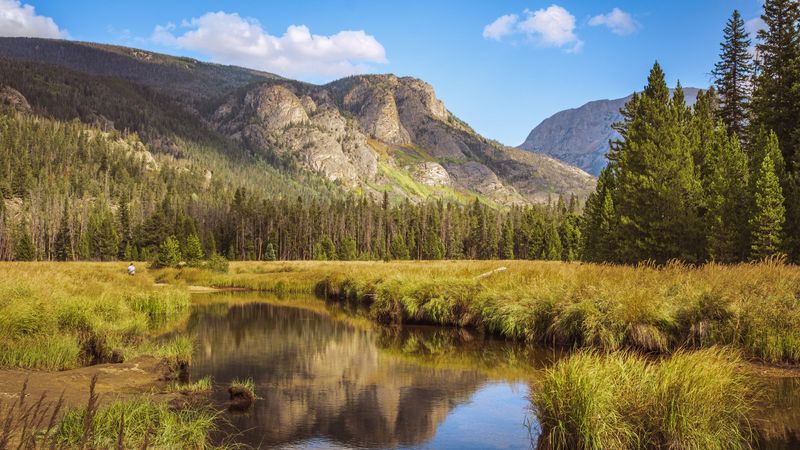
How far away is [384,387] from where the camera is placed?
17.0 meters

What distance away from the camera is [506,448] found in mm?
11609

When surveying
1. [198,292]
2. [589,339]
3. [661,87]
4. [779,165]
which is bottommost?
[198,292]

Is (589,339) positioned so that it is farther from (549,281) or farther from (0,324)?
(0,324)

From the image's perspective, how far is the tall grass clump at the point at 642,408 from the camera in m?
10.2

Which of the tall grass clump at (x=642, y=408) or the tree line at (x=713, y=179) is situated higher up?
the tree line at (x=713, y=179)

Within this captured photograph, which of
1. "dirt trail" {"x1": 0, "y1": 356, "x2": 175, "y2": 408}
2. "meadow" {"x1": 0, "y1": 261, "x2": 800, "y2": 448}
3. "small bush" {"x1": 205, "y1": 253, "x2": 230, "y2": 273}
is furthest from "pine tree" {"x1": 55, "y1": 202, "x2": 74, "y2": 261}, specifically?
"dirt trail" {"x1": 0, "y1": 356, "x2": 175, "y2": 408}

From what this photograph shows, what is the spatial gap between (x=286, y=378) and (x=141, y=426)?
827 centimetres

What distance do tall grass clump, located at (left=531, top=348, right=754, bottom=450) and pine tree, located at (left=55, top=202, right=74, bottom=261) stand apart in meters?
137

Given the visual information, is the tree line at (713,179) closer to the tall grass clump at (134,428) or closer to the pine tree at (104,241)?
the tall grass clump at (134,428)

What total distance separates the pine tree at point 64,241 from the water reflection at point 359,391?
11747cm

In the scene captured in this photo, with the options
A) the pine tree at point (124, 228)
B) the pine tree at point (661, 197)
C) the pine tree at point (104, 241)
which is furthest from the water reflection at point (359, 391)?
the pine tree at point (124, 228)

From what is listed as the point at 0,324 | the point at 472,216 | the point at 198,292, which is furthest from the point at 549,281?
the point at 472,216

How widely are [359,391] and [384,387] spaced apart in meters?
0.80

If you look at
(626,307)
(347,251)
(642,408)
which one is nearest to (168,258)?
(347,251)
